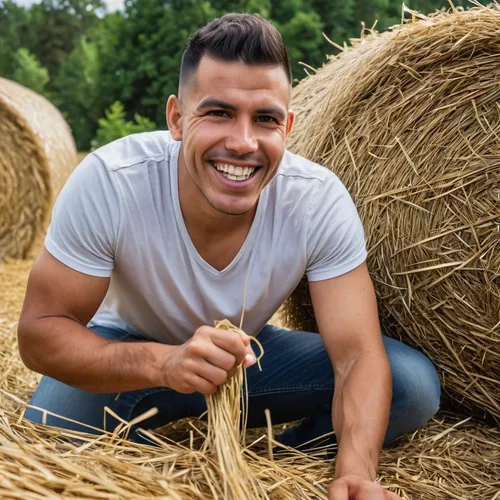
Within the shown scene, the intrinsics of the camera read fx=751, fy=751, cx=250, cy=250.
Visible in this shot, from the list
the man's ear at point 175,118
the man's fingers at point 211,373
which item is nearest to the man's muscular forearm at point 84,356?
A: the man's fingers at point 211,373

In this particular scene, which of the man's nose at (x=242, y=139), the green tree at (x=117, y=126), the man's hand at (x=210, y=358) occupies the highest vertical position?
the man's nose at (x=242, y=139)

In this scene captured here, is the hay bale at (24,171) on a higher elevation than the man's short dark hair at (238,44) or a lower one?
lower

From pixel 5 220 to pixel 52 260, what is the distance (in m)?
3.69

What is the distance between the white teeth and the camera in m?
2.10

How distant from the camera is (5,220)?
18.2 feet

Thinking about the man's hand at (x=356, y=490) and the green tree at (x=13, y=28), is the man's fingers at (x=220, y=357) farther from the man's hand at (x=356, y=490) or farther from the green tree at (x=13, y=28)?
the green tree at (x=13, y=28)

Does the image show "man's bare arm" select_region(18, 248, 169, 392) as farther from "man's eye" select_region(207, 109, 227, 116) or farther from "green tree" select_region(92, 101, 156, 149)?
"green tree" select_region(92, 101, 156, 149)

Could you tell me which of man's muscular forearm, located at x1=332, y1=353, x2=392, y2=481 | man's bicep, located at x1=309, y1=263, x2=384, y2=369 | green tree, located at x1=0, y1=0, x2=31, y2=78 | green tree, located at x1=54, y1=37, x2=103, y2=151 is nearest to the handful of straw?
man's muscular forearm, located at x1=332, y1=353, x2=392, y2=481

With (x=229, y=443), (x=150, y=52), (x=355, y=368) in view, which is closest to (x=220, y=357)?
(x=229, y=443)

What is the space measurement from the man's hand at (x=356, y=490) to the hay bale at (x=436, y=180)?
0.90 metres

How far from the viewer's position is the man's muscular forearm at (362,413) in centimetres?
186

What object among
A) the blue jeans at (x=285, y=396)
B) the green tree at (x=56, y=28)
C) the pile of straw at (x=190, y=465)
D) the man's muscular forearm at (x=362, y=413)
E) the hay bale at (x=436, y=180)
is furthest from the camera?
the green tree at (x=56, y=28)

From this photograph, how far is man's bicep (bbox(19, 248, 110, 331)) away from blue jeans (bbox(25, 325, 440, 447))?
364mm

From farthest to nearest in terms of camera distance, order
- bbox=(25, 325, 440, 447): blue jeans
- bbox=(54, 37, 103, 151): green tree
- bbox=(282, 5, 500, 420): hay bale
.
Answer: bbox=(54, 37, 103, 151): green tree
bbox=(282, 5, 500, 420): hay bale
bbox=(25, 325, 440, 447): blue jeans
